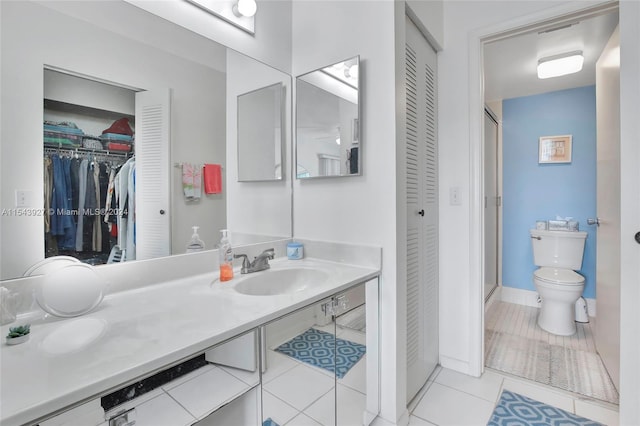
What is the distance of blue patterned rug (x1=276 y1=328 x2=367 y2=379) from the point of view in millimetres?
1024

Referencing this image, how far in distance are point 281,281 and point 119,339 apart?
82 centimetres

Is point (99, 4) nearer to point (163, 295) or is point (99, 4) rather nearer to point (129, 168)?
point (129, 168)

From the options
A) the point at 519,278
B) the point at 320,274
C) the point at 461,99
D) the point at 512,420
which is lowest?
the point at 512,420

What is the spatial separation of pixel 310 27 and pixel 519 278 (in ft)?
10.6

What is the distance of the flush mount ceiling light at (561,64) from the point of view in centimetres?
227

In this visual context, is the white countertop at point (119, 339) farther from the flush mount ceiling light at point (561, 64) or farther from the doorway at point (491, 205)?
the flush mount ceiling light at point (561, 64)

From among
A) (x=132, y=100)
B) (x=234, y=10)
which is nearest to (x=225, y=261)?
(x=132, y=100)

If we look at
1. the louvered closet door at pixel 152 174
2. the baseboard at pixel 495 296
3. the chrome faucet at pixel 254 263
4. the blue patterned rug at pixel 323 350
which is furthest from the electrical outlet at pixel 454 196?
the baseboard at pixel 495 296

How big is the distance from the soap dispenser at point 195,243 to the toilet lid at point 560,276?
9.12 ft

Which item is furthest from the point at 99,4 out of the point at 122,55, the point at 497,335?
the point at 497,335

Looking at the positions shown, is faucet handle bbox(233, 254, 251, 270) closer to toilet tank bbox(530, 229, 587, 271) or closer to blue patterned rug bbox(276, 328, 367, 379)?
blue patterned rug bbox(276, 328, 367, 379)

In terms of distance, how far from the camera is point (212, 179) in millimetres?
1406

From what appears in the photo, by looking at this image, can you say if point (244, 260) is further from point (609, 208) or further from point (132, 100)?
point (609, 208)

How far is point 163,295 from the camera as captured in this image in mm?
1028
